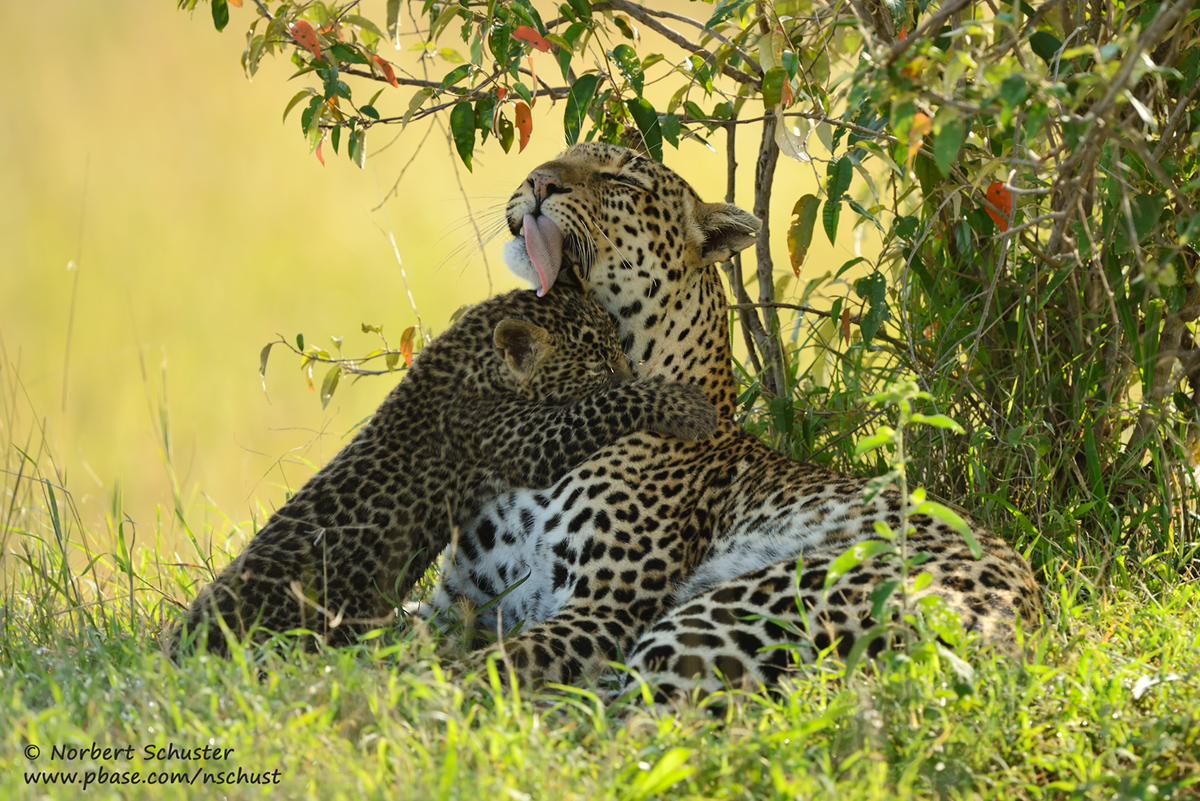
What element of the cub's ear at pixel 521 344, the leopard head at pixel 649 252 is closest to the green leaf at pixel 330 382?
the cub's ear at pixel 521 344

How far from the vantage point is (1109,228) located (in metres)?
4.62

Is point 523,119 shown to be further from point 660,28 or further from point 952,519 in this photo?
point 952,519

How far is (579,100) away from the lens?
457cm

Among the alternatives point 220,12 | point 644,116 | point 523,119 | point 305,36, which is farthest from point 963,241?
point 220,12

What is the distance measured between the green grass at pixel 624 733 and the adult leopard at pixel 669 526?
0.21 m

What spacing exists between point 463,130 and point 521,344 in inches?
36.2

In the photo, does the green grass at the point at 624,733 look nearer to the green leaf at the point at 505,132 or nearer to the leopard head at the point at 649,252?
the leopard head at the point at 649,252

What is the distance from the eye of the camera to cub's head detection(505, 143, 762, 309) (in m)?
4.96

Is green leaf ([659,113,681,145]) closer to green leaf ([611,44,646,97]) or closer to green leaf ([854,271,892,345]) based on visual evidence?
green leaf ([611,44,646,97])

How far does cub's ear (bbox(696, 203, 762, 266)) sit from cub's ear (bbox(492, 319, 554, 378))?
0.82 meters

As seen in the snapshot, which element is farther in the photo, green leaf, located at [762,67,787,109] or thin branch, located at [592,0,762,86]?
thin branch, located at [592,0,762,86]

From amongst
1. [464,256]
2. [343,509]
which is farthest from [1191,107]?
[343,509]

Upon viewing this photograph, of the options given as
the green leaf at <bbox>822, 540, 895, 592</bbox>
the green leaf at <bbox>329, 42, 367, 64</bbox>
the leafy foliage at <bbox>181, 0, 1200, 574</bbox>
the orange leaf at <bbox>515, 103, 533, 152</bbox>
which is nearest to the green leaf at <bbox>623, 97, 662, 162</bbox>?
the leafy foliage at <bbox>181, 0, 1200, 574</bbox>

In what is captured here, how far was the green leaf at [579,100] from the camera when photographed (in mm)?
4574
